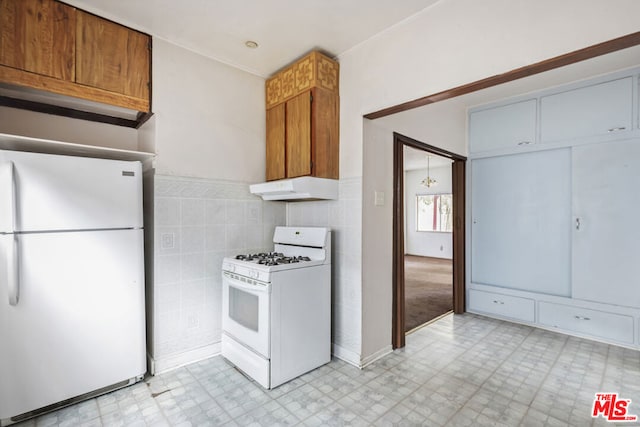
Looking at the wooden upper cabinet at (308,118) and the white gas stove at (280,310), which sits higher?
the wooden upper cabinet at (308,118)

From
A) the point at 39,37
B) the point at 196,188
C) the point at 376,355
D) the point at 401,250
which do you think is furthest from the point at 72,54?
the point at 376,355

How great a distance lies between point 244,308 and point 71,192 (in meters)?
1.40

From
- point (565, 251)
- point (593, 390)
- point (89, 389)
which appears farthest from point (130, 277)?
point (565, 251)

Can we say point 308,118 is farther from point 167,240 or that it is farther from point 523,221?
point 523,221

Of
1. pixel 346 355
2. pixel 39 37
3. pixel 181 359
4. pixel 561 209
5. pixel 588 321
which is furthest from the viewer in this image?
pixel 561 209

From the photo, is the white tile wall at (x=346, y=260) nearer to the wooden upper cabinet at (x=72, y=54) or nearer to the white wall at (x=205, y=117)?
the white wall at (x=205, y=117)

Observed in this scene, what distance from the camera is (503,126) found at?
3584 mm

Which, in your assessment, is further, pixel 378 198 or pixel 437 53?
pixel 378 198

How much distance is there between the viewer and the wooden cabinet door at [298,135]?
8.32 feet

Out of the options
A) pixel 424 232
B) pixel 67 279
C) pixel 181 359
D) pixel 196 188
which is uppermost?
pixel 196 188

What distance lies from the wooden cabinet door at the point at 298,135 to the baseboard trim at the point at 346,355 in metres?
1.54

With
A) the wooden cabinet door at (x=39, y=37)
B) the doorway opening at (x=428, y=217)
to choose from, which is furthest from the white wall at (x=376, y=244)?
the doorway opening at (x=428, y=217)

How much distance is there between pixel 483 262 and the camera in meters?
3.79

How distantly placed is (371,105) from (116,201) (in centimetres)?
199
